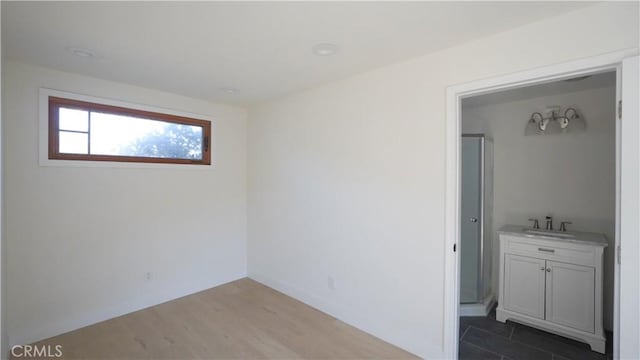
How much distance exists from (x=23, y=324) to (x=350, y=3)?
357 centimetres

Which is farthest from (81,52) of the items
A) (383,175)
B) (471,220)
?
(471,220)

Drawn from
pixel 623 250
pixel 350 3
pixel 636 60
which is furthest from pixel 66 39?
pixel 623 250

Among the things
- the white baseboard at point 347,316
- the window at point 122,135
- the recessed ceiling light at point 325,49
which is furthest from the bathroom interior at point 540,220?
the window at point 122,135

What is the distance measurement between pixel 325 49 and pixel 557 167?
2752 mm

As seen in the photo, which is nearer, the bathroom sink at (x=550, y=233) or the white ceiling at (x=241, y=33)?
the white ceiling at (x=241, y=33)

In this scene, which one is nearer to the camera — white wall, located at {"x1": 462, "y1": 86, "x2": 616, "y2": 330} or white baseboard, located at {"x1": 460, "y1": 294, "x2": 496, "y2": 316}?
white wall, located at {"x1": 462, "y1": 86, "x2": 616, "y2": 330}

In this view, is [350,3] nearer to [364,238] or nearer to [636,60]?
[636,60]

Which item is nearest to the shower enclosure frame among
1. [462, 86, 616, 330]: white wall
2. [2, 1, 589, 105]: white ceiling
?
[462, 86, 616, 330]: white wall

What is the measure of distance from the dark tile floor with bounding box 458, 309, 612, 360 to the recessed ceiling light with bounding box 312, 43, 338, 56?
265cm

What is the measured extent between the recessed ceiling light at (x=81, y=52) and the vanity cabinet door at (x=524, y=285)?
13.5 ft

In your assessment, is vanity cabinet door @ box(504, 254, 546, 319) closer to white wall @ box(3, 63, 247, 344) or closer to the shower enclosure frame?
the shower enclosure frame

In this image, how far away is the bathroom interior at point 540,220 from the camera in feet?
8.63

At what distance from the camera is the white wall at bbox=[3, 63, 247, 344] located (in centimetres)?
252

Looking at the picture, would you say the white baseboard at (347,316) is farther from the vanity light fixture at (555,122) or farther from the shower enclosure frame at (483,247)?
the vanity light fixture at (555,122)
